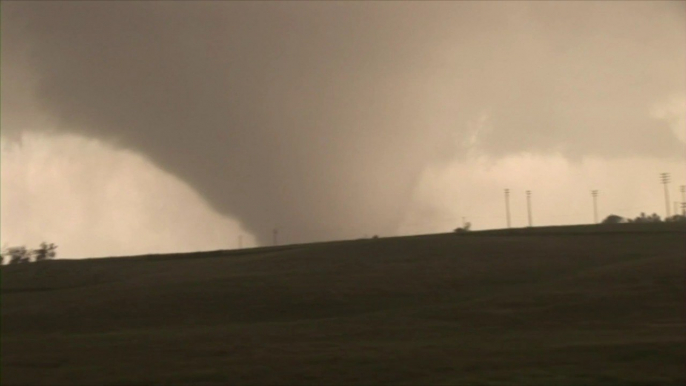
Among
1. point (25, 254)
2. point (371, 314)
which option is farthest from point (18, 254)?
point (371, 314)

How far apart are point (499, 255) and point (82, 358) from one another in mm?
41626

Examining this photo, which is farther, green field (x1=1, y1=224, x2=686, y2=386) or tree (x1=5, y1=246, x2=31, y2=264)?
tree (x1=5, y1=246, x2=31, y2=264)

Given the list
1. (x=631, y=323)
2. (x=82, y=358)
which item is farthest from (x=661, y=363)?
(x=82, y=358)

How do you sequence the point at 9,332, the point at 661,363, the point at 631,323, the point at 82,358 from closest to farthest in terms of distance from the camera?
the point at 661,363 < the point at 82,358 < the point at 631,323 < the point at 9,332

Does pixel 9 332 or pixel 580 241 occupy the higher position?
pixel 580 241

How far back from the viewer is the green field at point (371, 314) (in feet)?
68.6

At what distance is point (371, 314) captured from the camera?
38.6 meters

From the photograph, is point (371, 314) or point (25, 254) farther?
point (25, 254)

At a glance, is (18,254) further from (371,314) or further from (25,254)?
(371,314)

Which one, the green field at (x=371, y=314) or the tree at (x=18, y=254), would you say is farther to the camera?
the tree at (x=18, y=254)

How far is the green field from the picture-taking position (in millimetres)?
20906

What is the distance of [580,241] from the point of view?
68500mm

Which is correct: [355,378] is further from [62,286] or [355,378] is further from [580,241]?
[580,241]

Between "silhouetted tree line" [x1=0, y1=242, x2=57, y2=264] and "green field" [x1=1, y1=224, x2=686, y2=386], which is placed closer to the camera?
"green field" [x1=1, y1=224, x2=686, y2=386]
